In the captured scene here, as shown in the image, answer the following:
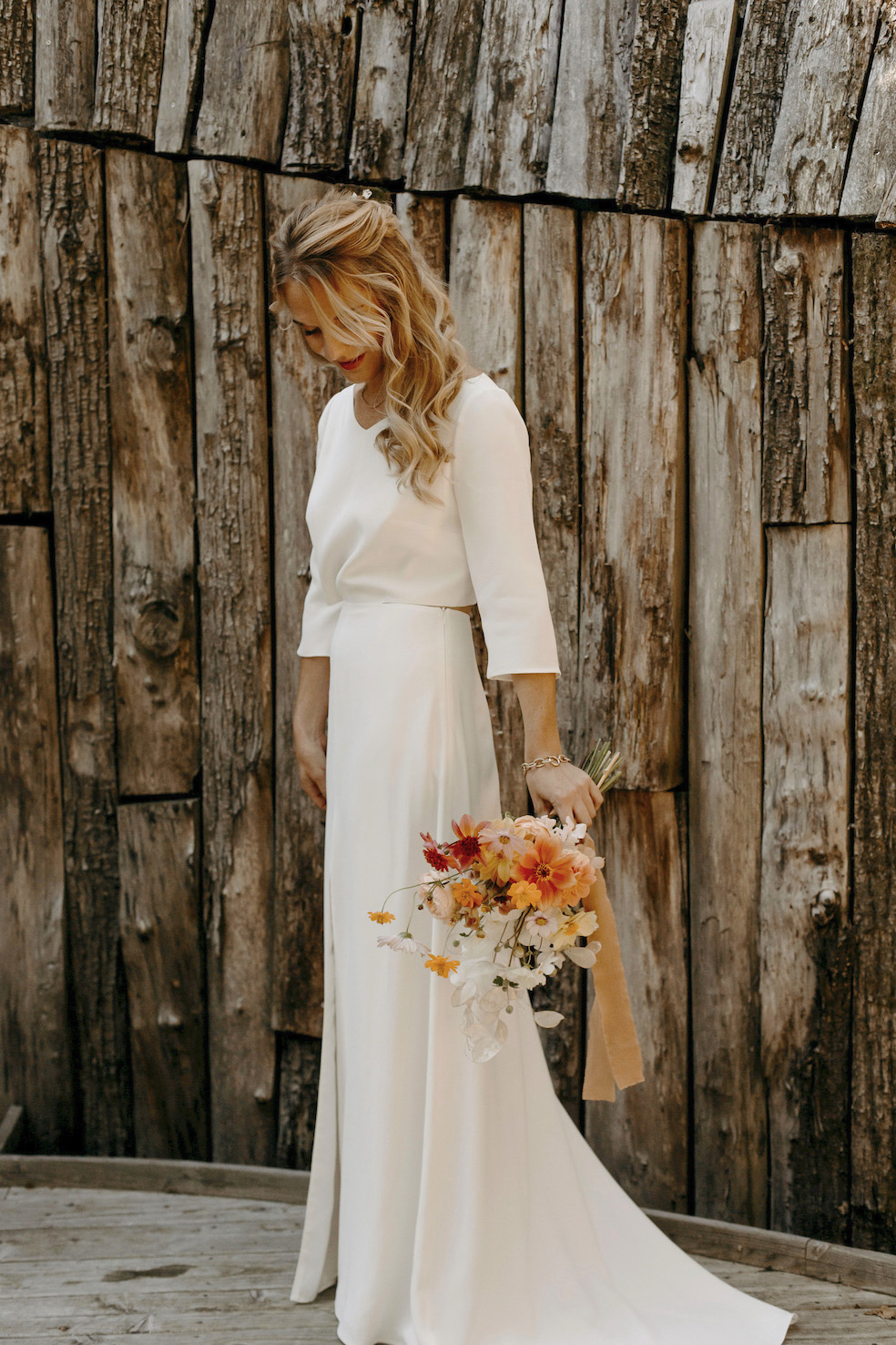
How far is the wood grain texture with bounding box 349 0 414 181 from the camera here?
2.46 metres

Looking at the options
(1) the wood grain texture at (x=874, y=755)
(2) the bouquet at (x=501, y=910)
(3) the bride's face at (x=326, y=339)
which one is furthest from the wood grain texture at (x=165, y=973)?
(1) the wood grain texture at (x=874, y=755)

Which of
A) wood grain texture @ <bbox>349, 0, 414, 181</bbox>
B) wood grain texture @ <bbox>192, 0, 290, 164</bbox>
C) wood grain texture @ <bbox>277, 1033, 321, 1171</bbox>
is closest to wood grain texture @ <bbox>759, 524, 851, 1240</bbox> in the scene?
wood grain texture @ <bbox>277, 1033, 321, 1171</bbox>

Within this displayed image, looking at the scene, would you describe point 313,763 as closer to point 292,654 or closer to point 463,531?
point 292,654

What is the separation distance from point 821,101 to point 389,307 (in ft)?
3.43

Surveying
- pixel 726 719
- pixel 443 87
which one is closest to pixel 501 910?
pixel 726 719

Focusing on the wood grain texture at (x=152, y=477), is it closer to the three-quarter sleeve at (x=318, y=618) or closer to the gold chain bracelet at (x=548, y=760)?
the three-quarter sleeve at (x=318, y=618)

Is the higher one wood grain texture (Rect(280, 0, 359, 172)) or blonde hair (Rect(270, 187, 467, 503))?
wood grain texture (Rect(280, 0, 359, 172))

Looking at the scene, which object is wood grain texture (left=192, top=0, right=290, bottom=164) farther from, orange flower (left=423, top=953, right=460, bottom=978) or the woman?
orange flower (left=423, top=953, right=460, bottom=978)

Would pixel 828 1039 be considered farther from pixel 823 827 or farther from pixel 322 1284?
pixel 322 1284

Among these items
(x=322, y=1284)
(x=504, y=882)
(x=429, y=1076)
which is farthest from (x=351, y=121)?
(x=322, y=1284)

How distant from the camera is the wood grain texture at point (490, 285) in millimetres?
2422

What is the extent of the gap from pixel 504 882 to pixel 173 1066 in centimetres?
144

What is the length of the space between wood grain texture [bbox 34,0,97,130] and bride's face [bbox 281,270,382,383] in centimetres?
106

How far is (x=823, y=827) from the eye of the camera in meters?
2.34
